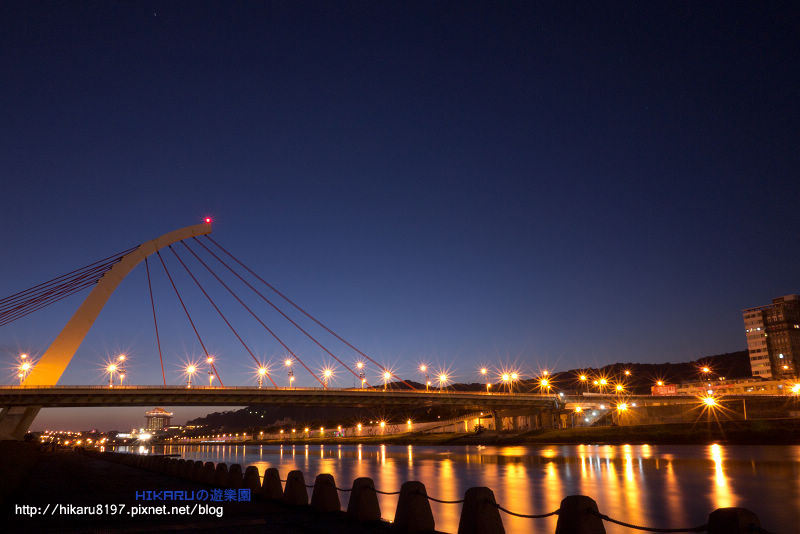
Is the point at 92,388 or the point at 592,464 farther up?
the point at 92,388

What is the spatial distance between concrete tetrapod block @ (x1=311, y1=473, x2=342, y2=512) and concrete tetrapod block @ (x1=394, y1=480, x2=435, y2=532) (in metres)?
2.74

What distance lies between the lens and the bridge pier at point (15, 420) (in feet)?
208

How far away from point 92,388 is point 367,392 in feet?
117

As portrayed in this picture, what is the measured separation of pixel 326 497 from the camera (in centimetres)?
1271

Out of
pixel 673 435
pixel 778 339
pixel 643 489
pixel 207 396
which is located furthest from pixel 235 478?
pixel 778 339

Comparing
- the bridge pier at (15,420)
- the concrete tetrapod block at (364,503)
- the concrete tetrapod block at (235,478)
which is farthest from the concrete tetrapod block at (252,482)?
the bridge pier at (15,420)

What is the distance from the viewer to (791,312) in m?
190

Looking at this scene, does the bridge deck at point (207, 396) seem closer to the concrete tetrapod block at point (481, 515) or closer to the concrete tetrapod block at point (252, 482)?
the concrete tetrapod block at point (252, 482)

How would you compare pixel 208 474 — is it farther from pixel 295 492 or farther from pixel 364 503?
pixel 364 503

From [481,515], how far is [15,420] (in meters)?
73.6

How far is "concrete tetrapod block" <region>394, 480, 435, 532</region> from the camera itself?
9.98m

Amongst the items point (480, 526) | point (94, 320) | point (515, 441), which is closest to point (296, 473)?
point (480, 526)

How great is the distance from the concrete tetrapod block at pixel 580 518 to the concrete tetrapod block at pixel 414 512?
10.3 feet

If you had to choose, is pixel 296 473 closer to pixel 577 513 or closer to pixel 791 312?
pixel 577 513
